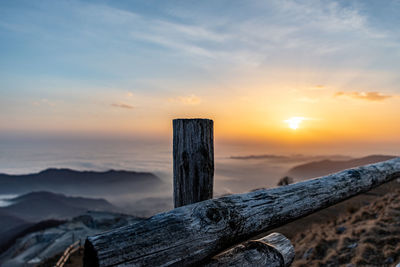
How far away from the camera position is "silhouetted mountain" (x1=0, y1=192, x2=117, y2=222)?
125775 mm

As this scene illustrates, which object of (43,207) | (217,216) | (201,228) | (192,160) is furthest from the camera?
(43,207)

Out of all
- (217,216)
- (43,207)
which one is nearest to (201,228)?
(217,216)

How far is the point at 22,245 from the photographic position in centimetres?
4153

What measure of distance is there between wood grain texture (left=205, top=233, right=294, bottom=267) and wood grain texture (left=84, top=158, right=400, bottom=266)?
10cm

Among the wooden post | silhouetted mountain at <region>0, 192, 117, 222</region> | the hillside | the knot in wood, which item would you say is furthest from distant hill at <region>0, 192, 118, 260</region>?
the knot in wood

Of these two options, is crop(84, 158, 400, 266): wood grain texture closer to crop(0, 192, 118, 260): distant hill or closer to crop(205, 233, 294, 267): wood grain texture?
crop(205, 233, 294, 267): wood grain texture

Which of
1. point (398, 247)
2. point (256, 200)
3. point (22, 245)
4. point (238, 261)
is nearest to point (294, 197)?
point (256, 200)

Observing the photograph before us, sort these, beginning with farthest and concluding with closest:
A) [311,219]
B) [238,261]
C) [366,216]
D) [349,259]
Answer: [311,219] → [366,216] → [349,259] → [238,261]

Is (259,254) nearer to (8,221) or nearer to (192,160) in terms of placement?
(192,160)

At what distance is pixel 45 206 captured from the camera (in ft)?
441

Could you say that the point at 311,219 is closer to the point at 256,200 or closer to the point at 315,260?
the point at 315,260

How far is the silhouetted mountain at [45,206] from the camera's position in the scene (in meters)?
126

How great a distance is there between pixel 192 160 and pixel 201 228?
737 millimetres

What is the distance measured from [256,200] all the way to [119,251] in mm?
1154
